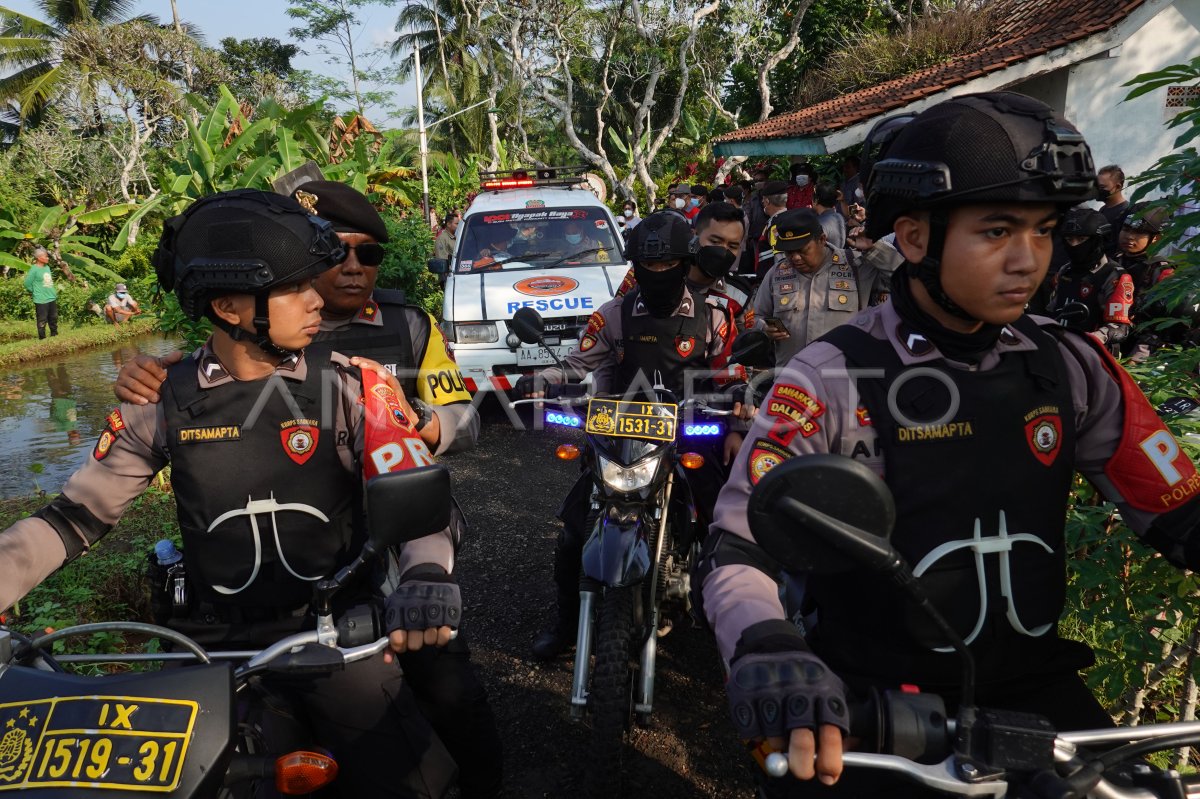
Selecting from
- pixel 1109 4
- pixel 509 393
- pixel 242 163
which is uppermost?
pixel 1109 4

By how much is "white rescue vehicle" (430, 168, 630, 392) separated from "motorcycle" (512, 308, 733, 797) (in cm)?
299

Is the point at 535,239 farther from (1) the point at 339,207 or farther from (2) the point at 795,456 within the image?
(2) the point at 795,456

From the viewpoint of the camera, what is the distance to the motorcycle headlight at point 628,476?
321 centimetres

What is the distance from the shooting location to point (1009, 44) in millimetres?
13359

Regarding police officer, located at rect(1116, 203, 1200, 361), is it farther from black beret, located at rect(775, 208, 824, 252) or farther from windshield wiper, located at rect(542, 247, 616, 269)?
windshield wiper, located at rect(542, 247, 616, 269)

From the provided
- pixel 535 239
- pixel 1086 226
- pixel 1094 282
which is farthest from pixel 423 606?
pixel 535 239

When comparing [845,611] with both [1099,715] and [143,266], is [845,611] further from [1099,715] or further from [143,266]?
[143,266]

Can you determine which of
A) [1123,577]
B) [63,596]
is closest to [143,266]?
[63,596]

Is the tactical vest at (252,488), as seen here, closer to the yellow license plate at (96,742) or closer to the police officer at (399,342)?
the police officer at (399,342)

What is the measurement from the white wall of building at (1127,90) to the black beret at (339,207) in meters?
11.1

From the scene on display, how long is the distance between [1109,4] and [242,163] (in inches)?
486

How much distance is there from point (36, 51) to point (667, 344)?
37552 mm

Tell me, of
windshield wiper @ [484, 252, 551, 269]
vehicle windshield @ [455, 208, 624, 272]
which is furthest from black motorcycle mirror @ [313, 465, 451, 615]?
windshield wiper @ [484, 252, 551, 269]

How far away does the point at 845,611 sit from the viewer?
5.77 ft
